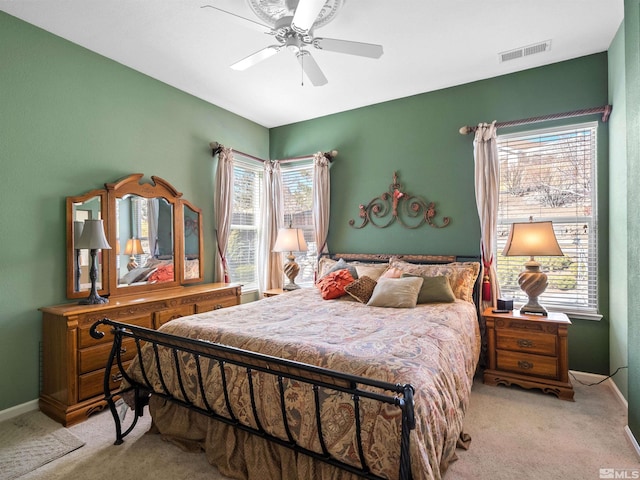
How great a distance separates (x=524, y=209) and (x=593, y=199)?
1.80 ft

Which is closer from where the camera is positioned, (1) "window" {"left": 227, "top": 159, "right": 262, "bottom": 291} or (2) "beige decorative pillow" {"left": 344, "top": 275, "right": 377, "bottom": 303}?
(2) "beige decorative pillow" {"left": 344, "top": 275, "right": 377, "bottom": 303}

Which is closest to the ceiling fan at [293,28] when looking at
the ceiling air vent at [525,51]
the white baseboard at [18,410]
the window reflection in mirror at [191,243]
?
the ceiling air vent at [525,51]

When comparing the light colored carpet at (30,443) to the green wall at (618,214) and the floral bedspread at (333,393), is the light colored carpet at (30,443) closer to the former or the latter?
the floral bedspread at (333,393)

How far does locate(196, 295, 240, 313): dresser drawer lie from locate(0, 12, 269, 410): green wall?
1.12 m

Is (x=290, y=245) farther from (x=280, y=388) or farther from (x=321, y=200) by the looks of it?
(x=280, y=388)

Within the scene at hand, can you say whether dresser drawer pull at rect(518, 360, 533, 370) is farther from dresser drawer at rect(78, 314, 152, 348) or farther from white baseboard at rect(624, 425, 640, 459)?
dresser drawer at rect(78, 314, 152, 348)

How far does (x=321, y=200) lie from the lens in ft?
14.6

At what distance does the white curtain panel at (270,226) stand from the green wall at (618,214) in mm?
3566

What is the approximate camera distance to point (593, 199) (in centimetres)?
311

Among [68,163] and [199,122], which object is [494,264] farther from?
[68,163]

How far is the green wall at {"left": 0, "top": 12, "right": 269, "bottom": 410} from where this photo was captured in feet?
8.28

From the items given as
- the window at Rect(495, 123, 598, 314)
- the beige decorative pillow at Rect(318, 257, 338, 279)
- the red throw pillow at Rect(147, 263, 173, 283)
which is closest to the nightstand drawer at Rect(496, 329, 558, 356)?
the window at Rect(495, 123, 598, 314)

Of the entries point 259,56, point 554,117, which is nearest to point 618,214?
point 554,117

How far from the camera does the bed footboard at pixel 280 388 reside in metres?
1.22
